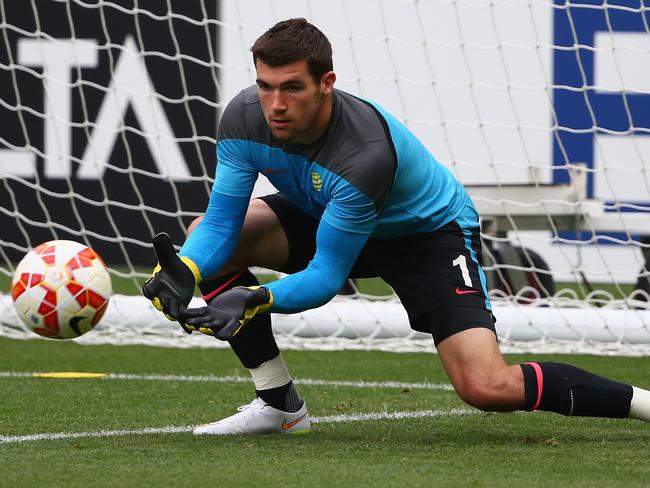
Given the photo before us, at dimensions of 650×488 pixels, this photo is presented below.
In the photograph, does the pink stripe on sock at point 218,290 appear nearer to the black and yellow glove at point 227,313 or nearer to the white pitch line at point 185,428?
the white pitch line at point 185,428

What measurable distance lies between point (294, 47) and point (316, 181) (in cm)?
45

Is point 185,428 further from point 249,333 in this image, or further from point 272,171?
point 272,171

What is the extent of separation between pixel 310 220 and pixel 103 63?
5.96 meters

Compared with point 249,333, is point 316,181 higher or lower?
higher

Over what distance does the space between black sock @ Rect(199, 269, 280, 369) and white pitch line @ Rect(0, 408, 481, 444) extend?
0.32m

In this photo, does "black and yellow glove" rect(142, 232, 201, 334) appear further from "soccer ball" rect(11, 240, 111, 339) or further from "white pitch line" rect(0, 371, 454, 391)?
"white pitch line" rect(0, 371, 454, 391)

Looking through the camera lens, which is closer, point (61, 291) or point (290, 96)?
point (290, 96)

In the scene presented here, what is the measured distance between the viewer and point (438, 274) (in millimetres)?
4035

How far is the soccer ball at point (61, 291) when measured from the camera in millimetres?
4450

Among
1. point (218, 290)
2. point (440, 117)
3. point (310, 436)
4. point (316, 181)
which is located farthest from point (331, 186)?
point (440, 117)

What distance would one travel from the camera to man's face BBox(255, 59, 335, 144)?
3.55 m

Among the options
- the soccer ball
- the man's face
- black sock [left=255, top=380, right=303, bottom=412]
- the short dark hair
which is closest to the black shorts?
black sock [left=255, top=380, right=303, bottom=412]

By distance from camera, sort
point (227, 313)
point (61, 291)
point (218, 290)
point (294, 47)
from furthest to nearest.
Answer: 1. point (61, 291)
2. point (218, 290)
3. point (294, 47)
4. point (227, 313)

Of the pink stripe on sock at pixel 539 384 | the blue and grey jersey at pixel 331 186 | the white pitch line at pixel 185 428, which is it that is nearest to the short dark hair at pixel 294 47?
the blue and grey jersey at pixel 331 186
